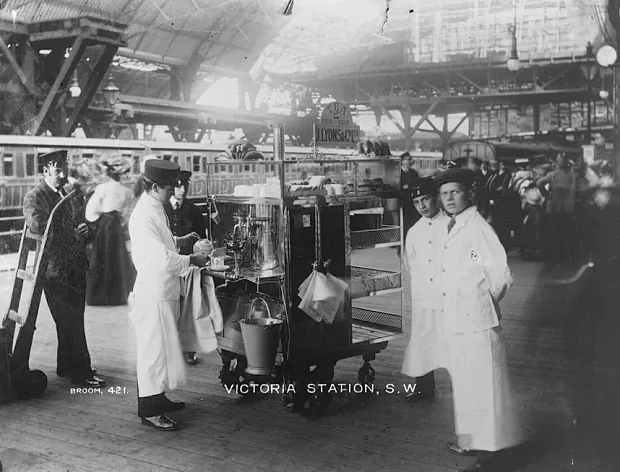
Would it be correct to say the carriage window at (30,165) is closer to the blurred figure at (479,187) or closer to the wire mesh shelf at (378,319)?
the wire mesh shelf at (378,319)

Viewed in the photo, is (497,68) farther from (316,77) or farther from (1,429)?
(1,429)

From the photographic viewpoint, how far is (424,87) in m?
3.58

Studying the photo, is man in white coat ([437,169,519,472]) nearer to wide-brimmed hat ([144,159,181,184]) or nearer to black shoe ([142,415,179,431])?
wide-brimmed hat ([144,159,181,184])

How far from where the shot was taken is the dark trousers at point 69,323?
442 centimetres

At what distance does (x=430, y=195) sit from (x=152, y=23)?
7.39 ft

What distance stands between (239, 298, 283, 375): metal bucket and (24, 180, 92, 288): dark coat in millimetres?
1448

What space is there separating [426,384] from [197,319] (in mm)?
1433

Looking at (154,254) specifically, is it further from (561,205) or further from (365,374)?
(561,205)

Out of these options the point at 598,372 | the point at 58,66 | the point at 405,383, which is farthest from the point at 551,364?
the point at 58,66

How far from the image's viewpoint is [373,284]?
4.06 meters

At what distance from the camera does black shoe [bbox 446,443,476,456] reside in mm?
3227

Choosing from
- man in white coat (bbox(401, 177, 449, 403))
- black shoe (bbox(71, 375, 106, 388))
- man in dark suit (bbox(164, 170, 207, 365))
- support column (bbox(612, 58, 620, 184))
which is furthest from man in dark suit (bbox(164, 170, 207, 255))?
support column (bbox(612, 58, 620, 184))

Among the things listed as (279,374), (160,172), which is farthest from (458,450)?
(160,172)

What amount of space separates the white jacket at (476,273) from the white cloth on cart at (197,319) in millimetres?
1502
